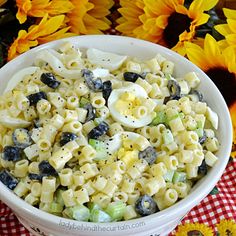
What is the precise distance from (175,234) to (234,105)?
0.30m

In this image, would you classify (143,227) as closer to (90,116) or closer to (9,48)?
(90,116)


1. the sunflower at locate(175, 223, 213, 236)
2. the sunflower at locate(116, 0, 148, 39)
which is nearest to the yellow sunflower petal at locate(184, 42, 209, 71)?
the sunflower at locate(116, 0, 148, 39)

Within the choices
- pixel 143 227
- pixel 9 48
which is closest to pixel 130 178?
pixel 143 227

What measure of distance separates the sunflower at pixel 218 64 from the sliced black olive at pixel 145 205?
14.7 inches

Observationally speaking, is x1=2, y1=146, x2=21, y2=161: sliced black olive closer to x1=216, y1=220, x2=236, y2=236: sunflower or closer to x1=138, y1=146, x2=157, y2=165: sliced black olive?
x1=138, y1=146, x2=157, y2=165: sliced black olive

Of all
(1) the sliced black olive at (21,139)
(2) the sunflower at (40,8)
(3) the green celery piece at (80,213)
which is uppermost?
(2) the sunflower at (40,8)

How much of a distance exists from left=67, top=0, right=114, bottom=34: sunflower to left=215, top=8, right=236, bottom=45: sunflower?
0.28m

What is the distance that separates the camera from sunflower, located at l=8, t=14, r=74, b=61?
1.31 meters

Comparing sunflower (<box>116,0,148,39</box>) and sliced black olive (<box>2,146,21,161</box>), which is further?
sunflower (<box>116,0,148,39</box>)

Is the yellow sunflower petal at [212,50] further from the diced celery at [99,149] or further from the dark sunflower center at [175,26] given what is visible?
the diced celery at [99,149]

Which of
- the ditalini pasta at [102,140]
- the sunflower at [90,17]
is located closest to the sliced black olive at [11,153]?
the ditalini pasta at [102,140]

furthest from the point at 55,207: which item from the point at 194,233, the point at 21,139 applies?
the point at 194,233

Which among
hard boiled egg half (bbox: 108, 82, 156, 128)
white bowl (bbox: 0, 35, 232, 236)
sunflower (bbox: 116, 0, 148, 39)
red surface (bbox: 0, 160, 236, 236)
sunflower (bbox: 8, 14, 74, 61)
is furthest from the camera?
sunflower (bbox: 116, 0, 148, 39)

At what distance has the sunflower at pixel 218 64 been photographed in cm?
128
